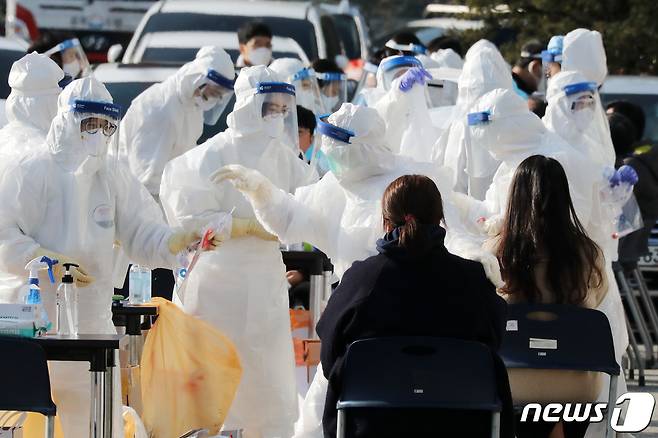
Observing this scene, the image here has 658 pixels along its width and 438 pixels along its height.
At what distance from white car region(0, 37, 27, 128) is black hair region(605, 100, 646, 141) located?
14.2ft

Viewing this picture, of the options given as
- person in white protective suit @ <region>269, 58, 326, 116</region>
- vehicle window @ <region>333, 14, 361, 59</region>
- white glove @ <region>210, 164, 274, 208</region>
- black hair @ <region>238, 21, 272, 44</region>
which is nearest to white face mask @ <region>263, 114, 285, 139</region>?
white glove @ <region>210, 164, 274, 208</region>

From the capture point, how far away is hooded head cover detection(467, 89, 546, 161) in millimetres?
9055

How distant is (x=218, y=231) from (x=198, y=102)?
2.79 m

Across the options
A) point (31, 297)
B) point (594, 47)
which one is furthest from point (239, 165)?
point (594, 47)

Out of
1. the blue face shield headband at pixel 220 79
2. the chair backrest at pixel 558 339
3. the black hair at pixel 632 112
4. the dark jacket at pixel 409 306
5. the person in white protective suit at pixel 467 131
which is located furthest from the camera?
the black hair at pixel 632 112

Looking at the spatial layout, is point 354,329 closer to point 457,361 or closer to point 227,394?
point 457,361

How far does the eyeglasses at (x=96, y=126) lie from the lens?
305 inches

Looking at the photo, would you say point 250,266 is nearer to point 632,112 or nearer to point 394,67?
point 394,67

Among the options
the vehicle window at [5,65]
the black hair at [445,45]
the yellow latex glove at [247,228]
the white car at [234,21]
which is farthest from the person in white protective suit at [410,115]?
the white car at [234,21]

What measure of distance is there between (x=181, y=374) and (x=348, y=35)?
10.9m

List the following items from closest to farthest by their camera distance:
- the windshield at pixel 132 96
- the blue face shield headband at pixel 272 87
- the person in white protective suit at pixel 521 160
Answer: the person in white protective suit at pixel 521 160 < the blue face shield headband at pixel 272 87 < the windshield at pixel 132 96

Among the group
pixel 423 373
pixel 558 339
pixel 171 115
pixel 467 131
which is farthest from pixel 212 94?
pixel 423 373

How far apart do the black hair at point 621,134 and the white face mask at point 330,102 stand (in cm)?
198

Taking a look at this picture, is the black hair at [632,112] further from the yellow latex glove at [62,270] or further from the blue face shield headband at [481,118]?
the yellow latex glove at [62,270]
